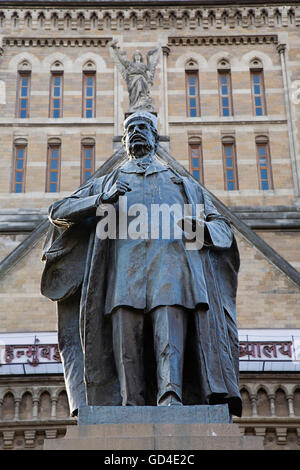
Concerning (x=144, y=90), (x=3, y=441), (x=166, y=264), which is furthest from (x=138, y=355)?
(x=144, y=90)

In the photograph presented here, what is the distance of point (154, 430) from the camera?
14.0 feet

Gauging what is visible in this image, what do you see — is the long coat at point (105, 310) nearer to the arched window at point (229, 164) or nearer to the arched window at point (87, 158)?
the arched window at point (229, 164)

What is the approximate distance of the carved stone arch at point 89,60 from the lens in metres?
24.2

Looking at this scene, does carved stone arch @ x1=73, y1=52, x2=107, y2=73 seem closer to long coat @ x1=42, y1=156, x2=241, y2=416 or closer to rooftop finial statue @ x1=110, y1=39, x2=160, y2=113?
rooftop finial statue @ x1=110, y1=39, x2=160, y2=113

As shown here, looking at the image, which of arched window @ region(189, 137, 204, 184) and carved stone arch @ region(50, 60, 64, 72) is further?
carved stone arch @ region(50, 60, 64, 72)

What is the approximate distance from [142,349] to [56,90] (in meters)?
19.9

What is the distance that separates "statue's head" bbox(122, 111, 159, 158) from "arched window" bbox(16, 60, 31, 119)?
18514 mm

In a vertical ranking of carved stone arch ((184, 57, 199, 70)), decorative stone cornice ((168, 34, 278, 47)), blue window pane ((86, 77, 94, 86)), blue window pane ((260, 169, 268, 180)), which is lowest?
blue window pane ((260, 169, 268, 180))

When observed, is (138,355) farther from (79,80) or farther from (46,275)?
(79,80)

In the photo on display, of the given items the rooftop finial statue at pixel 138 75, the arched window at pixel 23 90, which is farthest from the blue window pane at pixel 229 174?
the arched window at pixel 23 90

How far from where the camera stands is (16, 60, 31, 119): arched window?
2381 centimetres

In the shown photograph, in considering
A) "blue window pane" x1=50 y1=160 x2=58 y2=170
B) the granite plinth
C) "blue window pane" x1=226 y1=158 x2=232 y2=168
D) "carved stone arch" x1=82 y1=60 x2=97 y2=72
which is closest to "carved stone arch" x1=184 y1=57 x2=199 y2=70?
"carved stone arch" x1=82 y1=60 x2=97 y2=72

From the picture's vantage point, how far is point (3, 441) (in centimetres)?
1767

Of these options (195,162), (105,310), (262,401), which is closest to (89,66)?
(195,162)
